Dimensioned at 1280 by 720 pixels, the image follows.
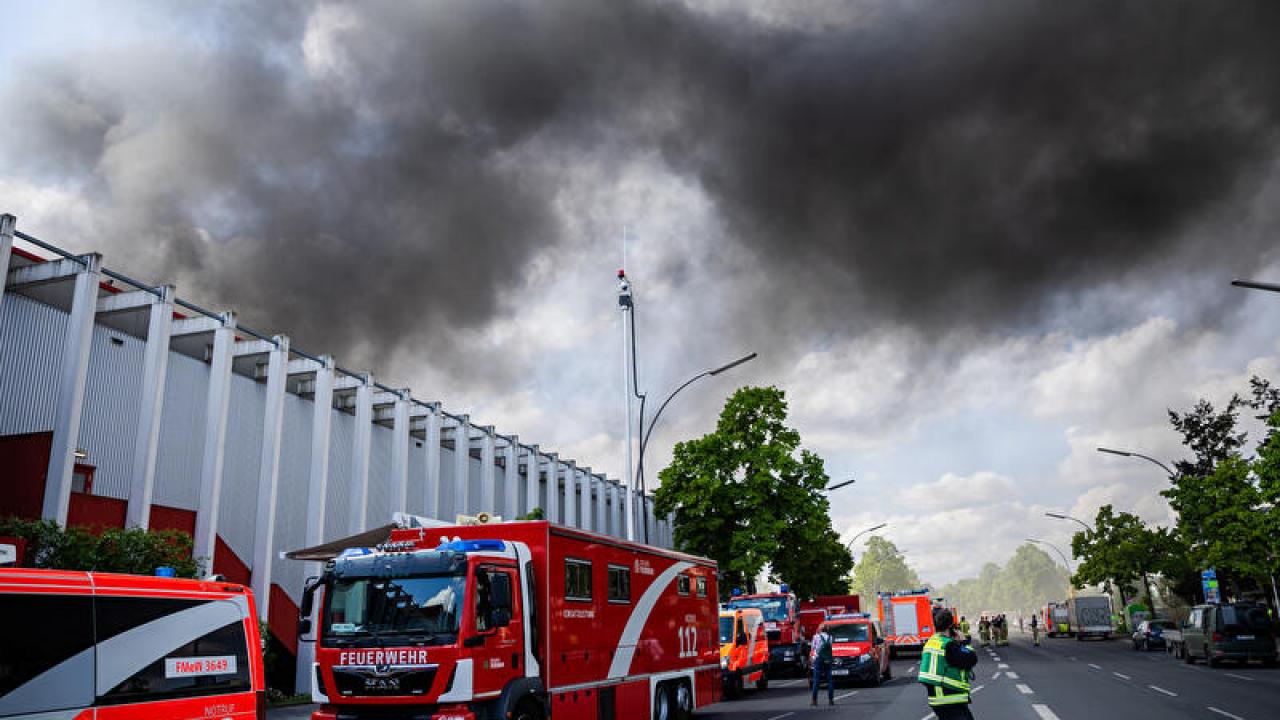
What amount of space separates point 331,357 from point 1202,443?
60706 millimetres

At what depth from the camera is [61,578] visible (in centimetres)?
661

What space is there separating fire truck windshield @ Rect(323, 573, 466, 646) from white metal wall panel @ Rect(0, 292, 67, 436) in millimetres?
14686

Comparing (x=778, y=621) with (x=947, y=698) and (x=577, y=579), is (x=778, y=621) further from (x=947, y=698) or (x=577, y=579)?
(x=947, y=698)

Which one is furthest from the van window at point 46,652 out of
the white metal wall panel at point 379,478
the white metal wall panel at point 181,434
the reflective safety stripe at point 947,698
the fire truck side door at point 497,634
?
the white metal wall panel at point 379,478

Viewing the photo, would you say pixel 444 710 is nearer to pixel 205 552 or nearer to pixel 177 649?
pixel 177 649

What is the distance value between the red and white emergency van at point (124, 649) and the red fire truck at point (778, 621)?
2441 centimetres

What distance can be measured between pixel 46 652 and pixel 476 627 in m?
4.80

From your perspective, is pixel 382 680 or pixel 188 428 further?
pixel 188 428

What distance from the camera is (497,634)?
1075 centimetres

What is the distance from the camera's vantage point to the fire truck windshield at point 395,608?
1038 cm

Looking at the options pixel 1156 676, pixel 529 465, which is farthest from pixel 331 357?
pixel 1156 676

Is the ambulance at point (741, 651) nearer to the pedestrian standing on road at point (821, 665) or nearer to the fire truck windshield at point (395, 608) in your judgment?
the pedestrian standing on road at point (821, 665)

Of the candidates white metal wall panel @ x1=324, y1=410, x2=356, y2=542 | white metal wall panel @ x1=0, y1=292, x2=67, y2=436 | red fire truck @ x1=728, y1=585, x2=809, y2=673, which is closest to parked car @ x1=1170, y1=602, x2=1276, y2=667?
red fire truck @ x1=728, y1=585, x2=809, y2=673

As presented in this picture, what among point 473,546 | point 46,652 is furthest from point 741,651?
point 46,652
